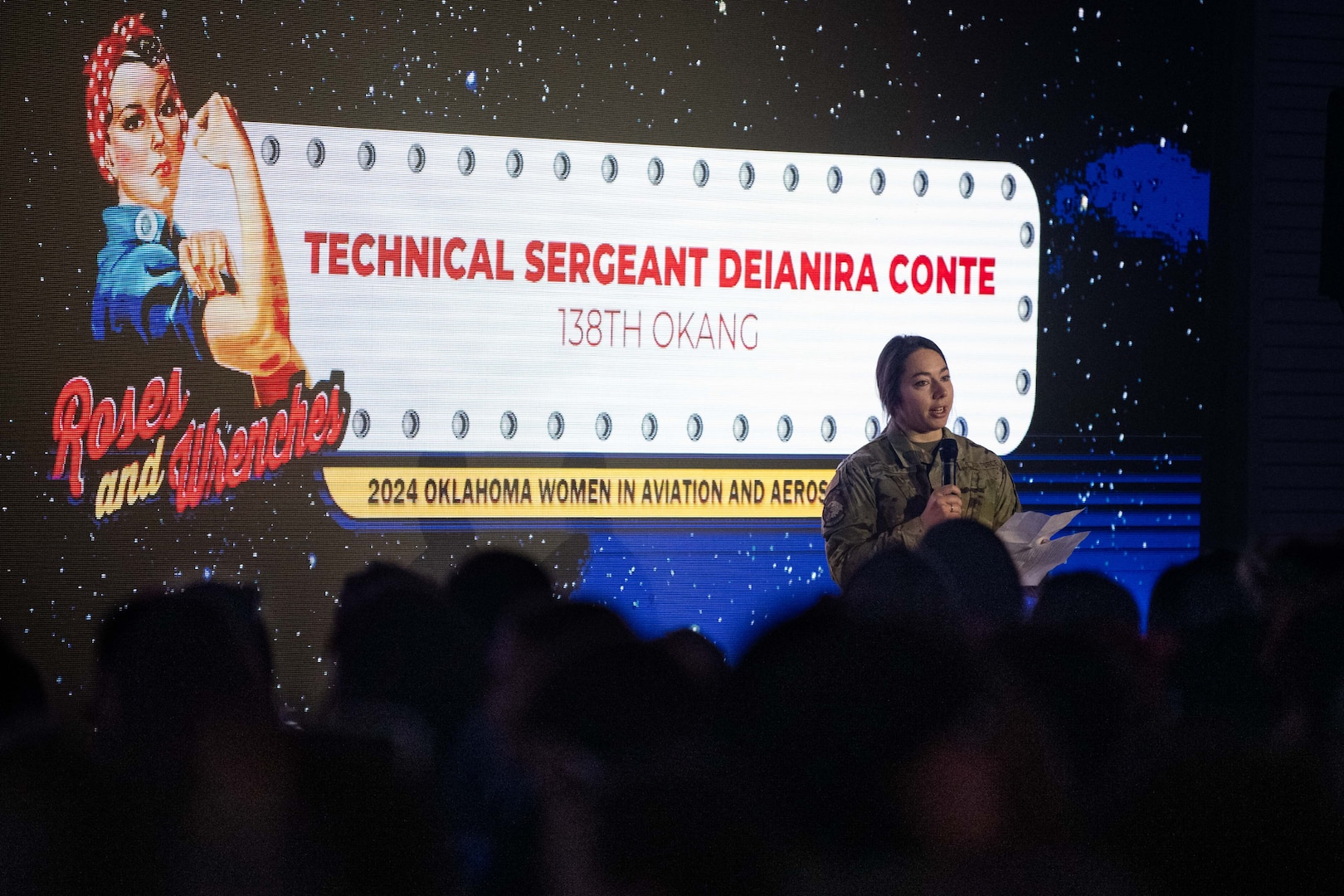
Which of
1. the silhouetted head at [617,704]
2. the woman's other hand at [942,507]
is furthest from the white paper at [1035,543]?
the silhouetted head at [617,704]

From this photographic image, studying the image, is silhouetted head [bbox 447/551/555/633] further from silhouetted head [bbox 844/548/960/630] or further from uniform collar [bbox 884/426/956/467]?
uniform collar [bbox 884/426/956/467]

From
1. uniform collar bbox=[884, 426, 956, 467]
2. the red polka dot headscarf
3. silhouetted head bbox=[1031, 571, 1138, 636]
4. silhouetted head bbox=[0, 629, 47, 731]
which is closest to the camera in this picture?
silhouetted head bbox=[0, 629, 47, 731]

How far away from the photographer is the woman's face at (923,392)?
2.81 meters

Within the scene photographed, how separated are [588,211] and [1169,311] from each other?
1.80m

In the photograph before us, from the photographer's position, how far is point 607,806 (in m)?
0.86

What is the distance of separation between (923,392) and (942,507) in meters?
0.27

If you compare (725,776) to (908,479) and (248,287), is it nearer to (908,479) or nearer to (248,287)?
(908,479)

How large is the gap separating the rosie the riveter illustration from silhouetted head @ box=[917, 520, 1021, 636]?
74.9 inches

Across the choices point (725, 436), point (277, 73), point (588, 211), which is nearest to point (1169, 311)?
point (725, 436)

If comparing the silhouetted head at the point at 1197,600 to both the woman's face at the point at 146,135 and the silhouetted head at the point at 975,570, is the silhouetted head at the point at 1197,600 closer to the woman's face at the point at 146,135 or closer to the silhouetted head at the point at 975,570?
the silhouetted head at the point at 975,570

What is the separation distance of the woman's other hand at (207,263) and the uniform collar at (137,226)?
39mm

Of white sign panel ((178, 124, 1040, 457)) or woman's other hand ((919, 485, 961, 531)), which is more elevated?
white sign panel ((178, 124, 1040, 457))

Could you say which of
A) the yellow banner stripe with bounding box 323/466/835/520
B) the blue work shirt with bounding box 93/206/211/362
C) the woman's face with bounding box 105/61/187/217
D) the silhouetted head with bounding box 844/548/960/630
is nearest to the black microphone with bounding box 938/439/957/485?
the yellow banner stripe with bounding box 323/466/835/520

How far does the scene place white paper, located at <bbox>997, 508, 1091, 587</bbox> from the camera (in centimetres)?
266
